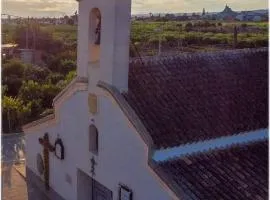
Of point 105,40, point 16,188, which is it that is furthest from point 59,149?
point 105,40

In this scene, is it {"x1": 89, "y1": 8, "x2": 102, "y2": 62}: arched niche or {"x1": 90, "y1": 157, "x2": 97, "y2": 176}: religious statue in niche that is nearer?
{"x1": 89, "y1": 8, "x2": 102, "y2": 62}: arched niche

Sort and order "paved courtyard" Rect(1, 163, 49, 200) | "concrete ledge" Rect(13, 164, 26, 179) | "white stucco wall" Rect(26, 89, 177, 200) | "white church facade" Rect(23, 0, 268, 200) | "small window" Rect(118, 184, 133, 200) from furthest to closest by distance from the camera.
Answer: "concrete ledge" Rect(13, 164, 26, 179)
"paved courtyard" Rect(1, 163, 49, 200)
"small window" Rect(118, 184, 133, 200)
"white stucco wall" Rect(26, 89, 177, 200)
"white church facade" Rect(23, 0, 268, 200)

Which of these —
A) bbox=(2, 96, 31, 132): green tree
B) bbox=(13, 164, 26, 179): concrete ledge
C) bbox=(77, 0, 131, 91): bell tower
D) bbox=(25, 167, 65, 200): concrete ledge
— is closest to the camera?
bbox=(77, 0, 131, 91): bell tower

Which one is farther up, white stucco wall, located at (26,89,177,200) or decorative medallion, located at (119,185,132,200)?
white stucco wall, located at (26,89,177,200)

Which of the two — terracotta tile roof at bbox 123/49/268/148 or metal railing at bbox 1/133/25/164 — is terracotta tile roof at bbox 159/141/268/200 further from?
metal railing at bbox 1/133/25/164

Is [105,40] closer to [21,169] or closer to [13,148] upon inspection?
[21,169]

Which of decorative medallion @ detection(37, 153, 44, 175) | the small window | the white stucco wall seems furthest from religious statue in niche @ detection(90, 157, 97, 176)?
decorative medallion @ detection(37, 153, 44, 175)

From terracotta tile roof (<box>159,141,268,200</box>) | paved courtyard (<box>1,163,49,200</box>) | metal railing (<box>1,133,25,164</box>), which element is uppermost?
terracotta tile roof (<box>159,141,268,200</box>)

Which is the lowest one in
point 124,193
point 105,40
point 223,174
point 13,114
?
point 13,114
